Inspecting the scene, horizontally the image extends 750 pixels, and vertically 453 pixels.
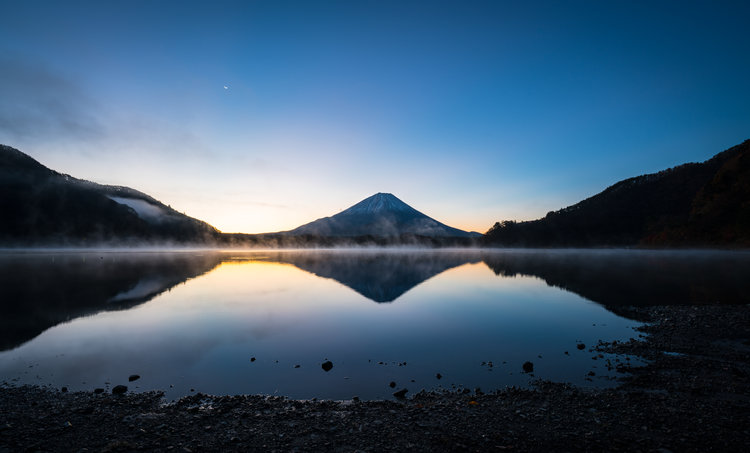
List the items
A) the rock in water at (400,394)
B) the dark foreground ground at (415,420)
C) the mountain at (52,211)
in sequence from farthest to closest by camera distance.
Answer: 1. the mountain at (52,211)
2. the rock in water at (400,394)
3. the dark foreground ground at (415,420)

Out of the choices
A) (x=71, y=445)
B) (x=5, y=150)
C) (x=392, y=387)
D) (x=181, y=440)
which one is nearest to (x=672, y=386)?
(x=392, y=387)

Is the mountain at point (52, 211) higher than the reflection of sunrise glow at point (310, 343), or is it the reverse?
the mountain at point (52, 211)

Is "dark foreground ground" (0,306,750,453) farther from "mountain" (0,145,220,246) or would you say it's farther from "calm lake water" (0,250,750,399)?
"mountain" (0,145,220,246)

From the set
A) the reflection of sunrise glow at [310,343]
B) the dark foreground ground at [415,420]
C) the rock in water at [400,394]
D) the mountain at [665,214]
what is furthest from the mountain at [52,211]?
the mountain at [665,214]

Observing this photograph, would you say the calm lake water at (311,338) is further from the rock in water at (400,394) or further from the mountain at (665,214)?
the mountain at (665,214)

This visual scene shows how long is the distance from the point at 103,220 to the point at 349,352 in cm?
20918

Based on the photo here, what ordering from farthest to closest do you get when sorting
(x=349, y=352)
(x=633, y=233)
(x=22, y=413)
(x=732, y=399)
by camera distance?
(x=633, y=233)
(x=349, y=352)
(x=732, y=399)
(x=22, y=413)

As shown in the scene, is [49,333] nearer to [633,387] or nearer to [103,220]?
[633,387]

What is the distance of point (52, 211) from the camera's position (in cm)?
15812

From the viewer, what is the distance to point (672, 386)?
27.9 ft

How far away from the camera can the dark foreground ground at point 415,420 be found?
604 cm

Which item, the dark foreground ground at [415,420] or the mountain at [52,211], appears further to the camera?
the mountain at [52,211]

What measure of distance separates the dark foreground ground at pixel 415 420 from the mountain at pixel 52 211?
200 m

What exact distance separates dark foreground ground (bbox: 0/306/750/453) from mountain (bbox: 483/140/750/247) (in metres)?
120
